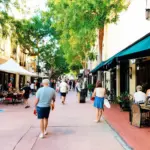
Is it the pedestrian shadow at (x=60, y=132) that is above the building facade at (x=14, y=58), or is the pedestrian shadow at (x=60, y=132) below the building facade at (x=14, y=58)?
below

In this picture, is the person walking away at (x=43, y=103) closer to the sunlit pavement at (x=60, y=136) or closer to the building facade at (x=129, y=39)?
the sunlit pavement at (x=60, y=136)

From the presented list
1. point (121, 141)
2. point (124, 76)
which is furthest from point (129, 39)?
point (121, 141)

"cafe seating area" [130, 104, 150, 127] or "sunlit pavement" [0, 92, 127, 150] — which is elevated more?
"cafe seating area" [130, 104, 150, 127]

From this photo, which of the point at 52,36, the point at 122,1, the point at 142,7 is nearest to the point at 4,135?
the point at 142,7

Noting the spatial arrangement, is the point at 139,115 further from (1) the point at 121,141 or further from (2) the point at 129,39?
(2) the point at 129,39

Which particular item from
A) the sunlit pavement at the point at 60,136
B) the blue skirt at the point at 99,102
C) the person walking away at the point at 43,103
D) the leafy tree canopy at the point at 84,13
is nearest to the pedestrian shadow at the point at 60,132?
the sunlit pavement at the point at 60,136

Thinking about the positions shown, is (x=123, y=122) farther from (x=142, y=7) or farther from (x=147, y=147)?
(x=142, y=7)

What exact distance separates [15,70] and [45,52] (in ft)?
90.8

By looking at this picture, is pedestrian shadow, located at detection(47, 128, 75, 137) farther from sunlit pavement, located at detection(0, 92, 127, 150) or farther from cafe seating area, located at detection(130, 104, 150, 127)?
cafe seating area, located at detection(130, 104, 150, 127)

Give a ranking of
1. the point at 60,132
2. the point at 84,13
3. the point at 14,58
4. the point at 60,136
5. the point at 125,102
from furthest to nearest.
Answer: the point at 14,58 → the point at 84,13 → the point at 125,102 → the point at 60,132 → the point at 60,136

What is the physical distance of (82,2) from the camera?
52.5 ft

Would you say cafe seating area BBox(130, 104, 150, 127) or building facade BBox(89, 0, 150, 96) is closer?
cafe seating area BBox(130, 104, 150, 127)

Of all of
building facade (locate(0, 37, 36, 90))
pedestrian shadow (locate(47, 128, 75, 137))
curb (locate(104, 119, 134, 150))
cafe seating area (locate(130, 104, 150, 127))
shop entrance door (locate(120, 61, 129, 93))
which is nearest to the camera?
curb (locate(104, 119, 134, 150))

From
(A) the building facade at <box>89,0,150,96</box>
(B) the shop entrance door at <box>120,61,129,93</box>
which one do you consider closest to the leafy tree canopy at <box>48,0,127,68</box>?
(A) the building facade at <box>89,0,150,96</box>
